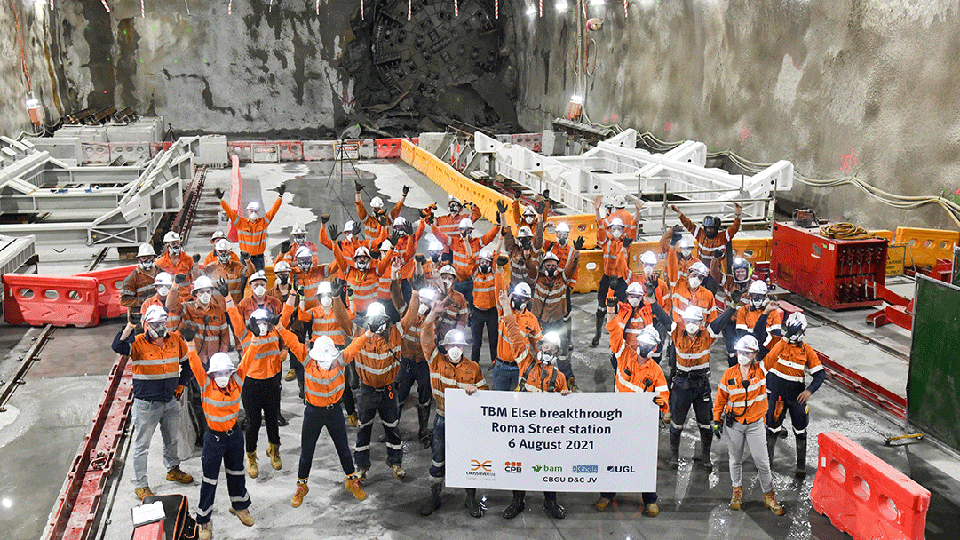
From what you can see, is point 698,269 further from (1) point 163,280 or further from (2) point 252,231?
(2) point 252,231

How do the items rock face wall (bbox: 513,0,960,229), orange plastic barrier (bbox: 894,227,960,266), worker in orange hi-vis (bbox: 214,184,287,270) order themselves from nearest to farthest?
worker in orange hi-vis (bbox: 214,184,287,270) → orange plastic barrier (bbox: 894,227,960,266) → rock face wall (bbox: 513,0,960,229)

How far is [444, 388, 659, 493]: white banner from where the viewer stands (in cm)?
729

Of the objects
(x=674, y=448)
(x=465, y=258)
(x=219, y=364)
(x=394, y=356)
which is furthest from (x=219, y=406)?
(x=465, y=258)

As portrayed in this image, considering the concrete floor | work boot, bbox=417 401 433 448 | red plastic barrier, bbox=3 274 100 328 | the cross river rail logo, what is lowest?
A: the concrete floor

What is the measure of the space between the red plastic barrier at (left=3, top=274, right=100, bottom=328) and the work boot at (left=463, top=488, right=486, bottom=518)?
27.6 feet

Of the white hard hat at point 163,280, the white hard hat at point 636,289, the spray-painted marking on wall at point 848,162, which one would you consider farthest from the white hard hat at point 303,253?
the spray-painted marking on wall at point 848,162

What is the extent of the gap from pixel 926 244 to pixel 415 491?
12016mm

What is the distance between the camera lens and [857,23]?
1705cm

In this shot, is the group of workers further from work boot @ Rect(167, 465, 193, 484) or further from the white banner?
the white banner

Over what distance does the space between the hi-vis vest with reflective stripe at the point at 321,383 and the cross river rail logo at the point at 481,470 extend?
1451 mm

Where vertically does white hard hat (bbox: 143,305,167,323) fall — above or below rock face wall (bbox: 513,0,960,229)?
below

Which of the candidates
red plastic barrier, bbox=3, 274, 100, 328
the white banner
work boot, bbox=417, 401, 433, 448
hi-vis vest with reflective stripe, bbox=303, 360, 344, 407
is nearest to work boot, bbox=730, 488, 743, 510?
the white banner

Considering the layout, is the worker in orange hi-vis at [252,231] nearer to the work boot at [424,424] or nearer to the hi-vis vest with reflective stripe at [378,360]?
the work boot at [424,424]

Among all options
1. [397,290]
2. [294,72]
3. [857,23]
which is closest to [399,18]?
[294,72]
